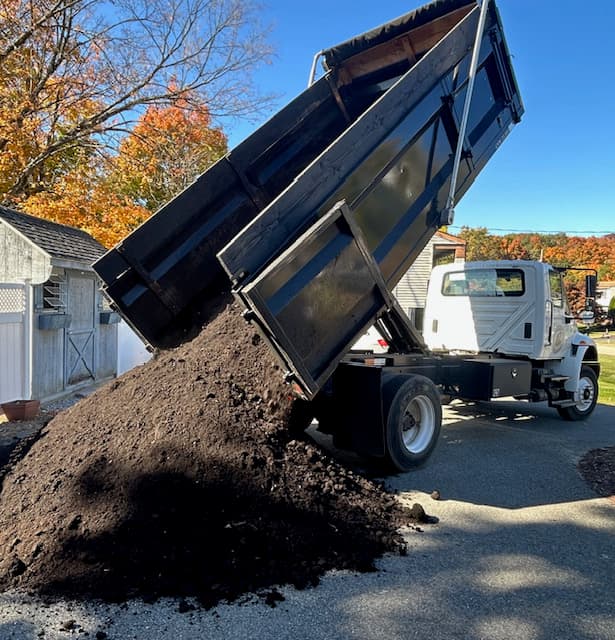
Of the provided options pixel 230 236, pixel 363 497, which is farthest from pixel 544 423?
pixel 230 236

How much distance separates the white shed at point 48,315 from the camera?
9125mm

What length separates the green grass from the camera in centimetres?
1182

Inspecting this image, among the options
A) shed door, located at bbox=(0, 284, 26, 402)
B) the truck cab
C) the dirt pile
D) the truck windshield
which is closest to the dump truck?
the dirt pile

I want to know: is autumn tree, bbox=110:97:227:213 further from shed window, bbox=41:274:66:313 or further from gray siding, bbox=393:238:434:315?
gray siding, bbox=393:238:434:315

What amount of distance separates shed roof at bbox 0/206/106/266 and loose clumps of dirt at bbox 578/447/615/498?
938cm

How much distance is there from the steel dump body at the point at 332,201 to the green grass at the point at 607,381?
750cm

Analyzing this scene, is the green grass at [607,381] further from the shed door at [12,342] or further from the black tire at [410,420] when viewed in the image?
the shed door at [12,342]

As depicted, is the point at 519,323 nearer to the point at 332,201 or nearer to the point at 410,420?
the point at 410,420

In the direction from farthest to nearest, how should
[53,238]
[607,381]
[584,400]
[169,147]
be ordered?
[169,147]
[607,381]
[53,238]
[584,400]

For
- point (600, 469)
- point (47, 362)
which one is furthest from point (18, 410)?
point (600, 469)

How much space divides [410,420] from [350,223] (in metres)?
2.45

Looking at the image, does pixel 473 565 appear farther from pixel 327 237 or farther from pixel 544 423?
pixel 544 423

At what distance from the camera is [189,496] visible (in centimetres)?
401

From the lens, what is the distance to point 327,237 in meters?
Answer: 4.49
